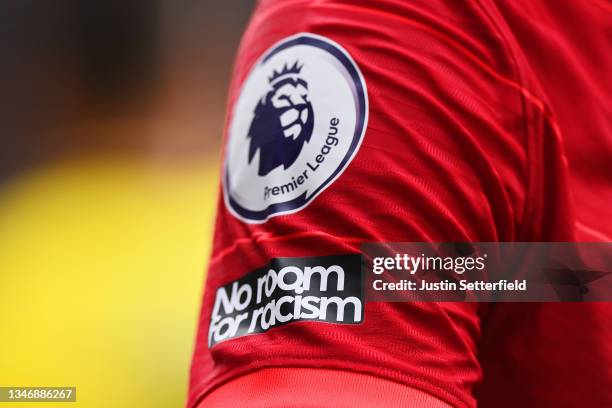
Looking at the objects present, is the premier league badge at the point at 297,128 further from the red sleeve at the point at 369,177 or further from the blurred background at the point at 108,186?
the blurred background at the point at 108,186

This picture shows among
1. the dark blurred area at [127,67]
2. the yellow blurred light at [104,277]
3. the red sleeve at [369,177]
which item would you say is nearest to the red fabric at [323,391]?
the red sleeve at [369,177]

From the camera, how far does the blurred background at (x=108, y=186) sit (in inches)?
23.9

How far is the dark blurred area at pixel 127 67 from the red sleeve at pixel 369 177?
0.74m

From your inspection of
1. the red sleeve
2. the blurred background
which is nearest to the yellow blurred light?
the blurred background

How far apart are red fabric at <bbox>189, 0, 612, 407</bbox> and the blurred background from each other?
0.22 metres

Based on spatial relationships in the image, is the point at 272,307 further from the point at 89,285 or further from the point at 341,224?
the point at 89,285

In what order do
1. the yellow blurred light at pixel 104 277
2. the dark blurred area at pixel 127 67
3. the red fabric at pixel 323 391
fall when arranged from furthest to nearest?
the dark blurred area at pixel 127 67 < the yellow blurred light at pixel 104 277 < the red fabric at pixel 323 391

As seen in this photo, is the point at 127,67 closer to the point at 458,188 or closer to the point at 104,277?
the point at 104,277

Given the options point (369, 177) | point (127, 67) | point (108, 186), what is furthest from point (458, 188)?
point (127, 67)

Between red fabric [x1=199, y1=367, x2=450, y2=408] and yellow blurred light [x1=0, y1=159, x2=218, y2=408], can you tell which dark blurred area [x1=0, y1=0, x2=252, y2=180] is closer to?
yellow blurred light [x1=0, y1=159, x2=218, y2=408]

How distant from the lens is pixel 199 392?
36cm

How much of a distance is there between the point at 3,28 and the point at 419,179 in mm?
922

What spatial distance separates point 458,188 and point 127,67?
69.2 inches

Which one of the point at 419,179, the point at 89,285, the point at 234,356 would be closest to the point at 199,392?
the point at 234,356
